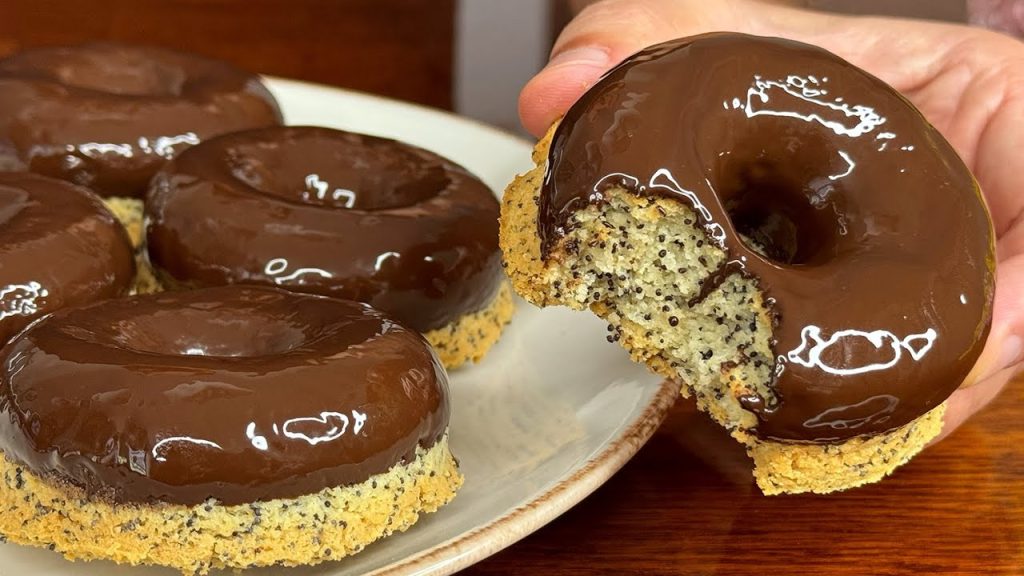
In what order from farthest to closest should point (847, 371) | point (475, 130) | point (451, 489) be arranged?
point (475, 130), point (451, 489), point (847, 371)

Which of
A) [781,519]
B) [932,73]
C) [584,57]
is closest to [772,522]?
[781,519]

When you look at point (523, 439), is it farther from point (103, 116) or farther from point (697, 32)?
point (103, 116)

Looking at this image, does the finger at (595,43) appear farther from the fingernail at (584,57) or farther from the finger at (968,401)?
the finger at (968,401)

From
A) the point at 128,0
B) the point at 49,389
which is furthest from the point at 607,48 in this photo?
the point at 128,0

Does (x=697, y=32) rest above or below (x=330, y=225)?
above

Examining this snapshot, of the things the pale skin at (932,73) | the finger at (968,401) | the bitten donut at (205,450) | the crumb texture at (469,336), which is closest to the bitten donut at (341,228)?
the crumb texture at (469,336)

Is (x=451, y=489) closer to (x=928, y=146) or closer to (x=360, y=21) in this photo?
(x=928, y=146)
